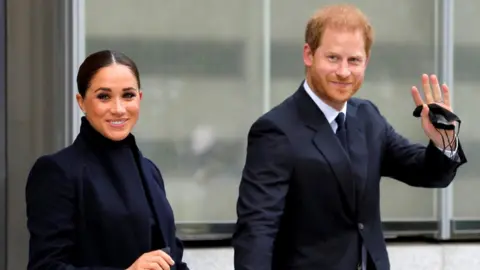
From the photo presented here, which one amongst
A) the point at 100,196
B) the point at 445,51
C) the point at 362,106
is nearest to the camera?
the point at 100,196

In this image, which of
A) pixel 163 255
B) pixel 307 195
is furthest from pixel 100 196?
pixel 307 195

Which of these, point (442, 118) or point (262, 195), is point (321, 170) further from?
point (442, 118)

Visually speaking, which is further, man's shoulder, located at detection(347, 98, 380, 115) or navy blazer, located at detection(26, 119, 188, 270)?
man's shoulder, located at detection(347, 98, 380, 115)

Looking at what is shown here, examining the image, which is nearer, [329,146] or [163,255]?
[163,255]

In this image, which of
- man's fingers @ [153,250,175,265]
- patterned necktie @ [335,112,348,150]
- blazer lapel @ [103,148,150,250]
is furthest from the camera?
patterned necktie @ [335,112,348,150]

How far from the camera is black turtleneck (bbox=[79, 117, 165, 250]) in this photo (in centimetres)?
317

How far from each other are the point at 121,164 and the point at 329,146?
746 mm

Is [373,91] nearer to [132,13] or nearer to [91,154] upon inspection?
[132,13]

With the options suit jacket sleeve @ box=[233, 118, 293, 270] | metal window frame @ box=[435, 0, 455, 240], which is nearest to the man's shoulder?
suit jacket sleeve @ box=[233, 118, 293, 270]

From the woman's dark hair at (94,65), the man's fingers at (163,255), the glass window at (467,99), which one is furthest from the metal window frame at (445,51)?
the man's fingers at (163,255)

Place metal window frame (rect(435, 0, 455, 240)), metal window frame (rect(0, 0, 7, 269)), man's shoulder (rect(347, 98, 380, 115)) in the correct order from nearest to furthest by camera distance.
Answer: man's shoulder (rect(347, 98, 380, 115)), metal window frame (rect(0, 0, 7, 269)), metal window frame (rect(435, 0, 455, 240))

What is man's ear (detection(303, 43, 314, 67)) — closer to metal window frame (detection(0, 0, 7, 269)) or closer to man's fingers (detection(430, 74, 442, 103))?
man's fingers (detection(430, 74, 442, 103))

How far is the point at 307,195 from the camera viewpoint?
3154 millimetres

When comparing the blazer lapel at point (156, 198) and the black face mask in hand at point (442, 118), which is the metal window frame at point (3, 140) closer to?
the blazer lapel at point (156, 198)
